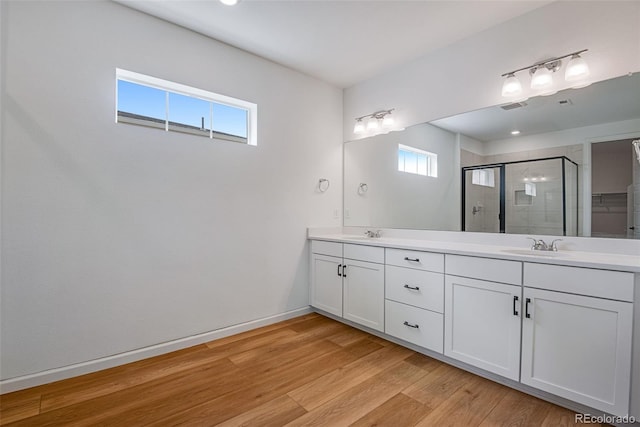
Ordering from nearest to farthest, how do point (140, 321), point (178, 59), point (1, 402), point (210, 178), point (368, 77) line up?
1. point (1, 402)
2. point (140, 321)
3. point (178, 59)
4. point (210, 178)
5. point (368, 77)

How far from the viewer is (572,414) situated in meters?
1.64

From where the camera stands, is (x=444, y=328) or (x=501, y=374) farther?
(x=444, y=328)

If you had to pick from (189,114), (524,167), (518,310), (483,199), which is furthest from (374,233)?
(189,114)

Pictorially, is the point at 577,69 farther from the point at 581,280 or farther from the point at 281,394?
the point at 281,394

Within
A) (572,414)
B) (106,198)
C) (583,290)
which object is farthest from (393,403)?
(106,198)

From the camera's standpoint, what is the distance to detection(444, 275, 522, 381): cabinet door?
1.82 meters

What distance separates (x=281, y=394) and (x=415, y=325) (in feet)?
3.68

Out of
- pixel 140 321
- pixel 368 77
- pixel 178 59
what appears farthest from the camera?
pixel 368 77

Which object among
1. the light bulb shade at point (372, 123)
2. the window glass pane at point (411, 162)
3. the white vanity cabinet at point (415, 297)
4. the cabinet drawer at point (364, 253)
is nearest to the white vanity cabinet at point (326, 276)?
the cabinet drawer at point (364, 253)

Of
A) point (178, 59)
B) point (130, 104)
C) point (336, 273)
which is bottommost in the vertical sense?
point (336, 273)

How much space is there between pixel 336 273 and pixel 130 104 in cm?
227

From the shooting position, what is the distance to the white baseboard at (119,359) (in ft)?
6.04

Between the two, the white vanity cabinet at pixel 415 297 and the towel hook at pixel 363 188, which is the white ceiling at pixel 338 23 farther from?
the white vanity cabinet at pixel 415 297

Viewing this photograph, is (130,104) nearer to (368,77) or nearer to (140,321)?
(140,321)
